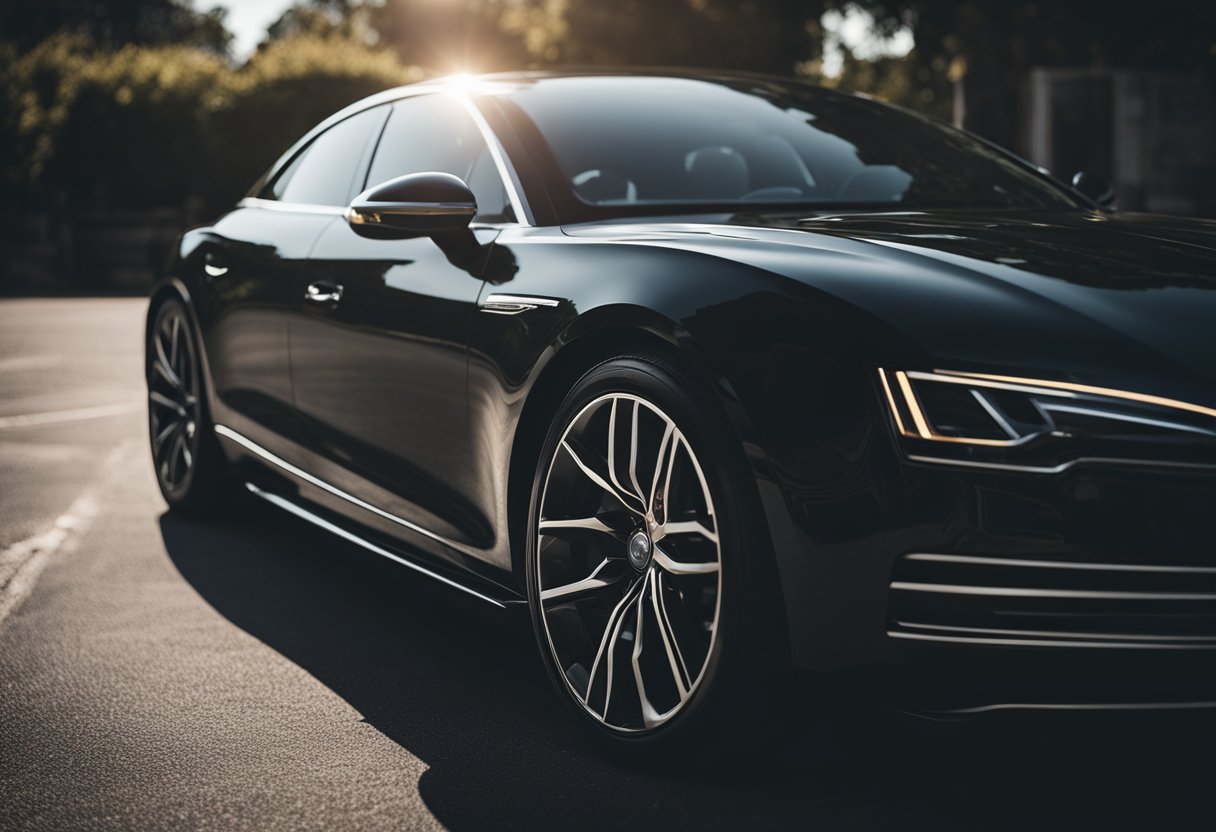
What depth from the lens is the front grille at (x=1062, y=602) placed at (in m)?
2.26

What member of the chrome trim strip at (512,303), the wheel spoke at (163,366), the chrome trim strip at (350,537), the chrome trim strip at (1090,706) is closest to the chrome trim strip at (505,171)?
the chrome trim strip at (512,303)


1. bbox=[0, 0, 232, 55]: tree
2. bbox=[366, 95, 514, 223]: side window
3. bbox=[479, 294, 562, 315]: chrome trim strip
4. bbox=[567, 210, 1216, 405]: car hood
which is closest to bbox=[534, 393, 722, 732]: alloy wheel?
bbox=[479, 294, 562, 315]: chrome trim strip

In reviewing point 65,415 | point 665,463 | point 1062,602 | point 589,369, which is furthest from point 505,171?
point 65,415

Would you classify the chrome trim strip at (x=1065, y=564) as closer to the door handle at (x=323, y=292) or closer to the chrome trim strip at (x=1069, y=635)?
the chrome trim strip at (x=1069, y=635)

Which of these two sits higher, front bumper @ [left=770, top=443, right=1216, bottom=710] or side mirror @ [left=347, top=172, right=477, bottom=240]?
side mirror @ [left=347, top=172, right=477, bottom=240]

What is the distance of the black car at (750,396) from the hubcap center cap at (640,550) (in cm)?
1

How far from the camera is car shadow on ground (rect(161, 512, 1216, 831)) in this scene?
241cm

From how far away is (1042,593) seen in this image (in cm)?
229

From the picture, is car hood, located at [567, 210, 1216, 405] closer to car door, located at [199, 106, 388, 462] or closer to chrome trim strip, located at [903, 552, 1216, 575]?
chrome trim strip, located at [903, 552, 1216, 575]

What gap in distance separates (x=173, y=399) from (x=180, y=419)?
0.10 meters

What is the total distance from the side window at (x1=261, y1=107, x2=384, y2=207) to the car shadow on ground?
142 cm

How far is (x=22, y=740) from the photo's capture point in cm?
323

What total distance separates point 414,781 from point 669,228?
4.17ft

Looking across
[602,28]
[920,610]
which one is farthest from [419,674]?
[602,28]
